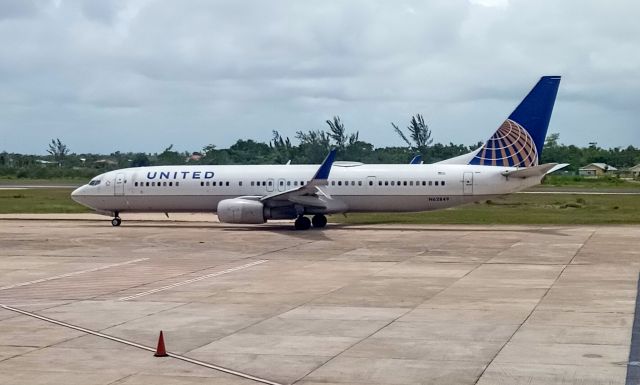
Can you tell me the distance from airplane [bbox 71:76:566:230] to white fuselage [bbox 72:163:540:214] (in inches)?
1.7

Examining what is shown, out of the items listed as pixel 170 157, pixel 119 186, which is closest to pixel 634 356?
pixel 119 186

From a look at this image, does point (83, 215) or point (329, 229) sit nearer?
point (329, 229)

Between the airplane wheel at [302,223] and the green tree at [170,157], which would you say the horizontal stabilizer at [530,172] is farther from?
the green tree at [170,157]

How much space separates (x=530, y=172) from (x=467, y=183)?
2771 millimetres

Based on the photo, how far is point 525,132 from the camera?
39625 millimetres

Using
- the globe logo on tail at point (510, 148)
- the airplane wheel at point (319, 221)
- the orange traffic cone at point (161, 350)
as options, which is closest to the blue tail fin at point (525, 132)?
the globe logo on tail at point (510, 148)

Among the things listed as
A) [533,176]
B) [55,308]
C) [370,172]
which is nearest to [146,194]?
[370,172]

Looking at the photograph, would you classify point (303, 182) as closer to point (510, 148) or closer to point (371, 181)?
point (371, 181)

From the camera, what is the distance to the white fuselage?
131 ft

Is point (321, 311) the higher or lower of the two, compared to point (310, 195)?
lower

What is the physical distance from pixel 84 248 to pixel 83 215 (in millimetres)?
21439

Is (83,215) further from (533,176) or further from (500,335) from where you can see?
(500,335)

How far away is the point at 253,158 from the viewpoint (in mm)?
76438

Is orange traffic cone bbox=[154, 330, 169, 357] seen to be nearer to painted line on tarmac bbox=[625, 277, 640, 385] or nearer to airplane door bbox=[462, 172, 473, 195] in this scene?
painted line on tarmac bbox=[625, 277, 640, 385]
